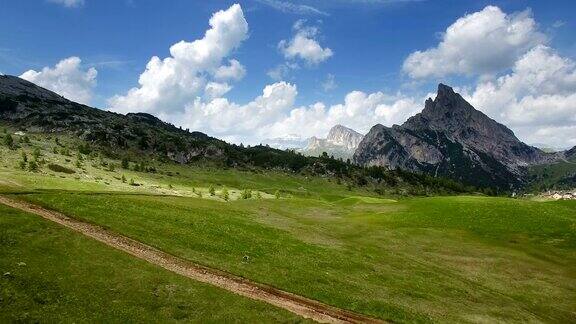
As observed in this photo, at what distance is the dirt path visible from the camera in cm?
3809

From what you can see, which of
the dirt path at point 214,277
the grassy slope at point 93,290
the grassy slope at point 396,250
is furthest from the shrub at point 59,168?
the grassy slope at point 93,290

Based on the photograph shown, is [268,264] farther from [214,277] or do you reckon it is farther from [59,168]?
[59,168]

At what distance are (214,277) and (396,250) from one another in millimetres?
35159

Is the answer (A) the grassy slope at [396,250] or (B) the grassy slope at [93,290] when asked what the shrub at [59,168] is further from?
(B) the grassy slope at [93,290]

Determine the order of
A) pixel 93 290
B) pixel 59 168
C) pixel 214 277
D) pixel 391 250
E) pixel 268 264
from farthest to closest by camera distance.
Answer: pixel 59 168 < pixel 391 250 < pixel 268 264 < pixel 214 277 < pixel 93 290

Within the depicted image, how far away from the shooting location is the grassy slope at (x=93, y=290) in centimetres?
3189

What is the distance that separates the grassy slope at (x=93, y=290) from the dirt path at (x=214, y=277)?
2089 mm

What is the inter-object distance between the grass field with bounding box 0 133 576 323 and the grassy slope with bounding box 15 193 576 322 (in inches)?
6.8

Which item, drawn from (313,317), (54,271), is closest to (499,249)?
(313,317)

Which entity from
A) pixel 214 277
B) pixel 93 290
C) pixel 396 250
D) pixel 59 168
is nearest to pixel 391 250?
pixel 396 250

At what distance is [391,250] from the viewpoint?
6819 cm

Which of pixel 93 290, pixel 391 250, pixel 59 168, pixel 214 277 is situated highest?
pixel 59 168

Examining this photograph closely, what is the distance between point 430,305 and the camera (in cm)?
4509

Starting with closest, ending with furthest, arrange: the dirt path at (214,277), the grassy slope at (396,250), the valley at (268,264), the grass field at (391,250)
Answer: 1. the valley at (268,264)
2. the dirt path at (214,277)
3. the grass field at (391,250)
4. the grassy slope at (396,250)
